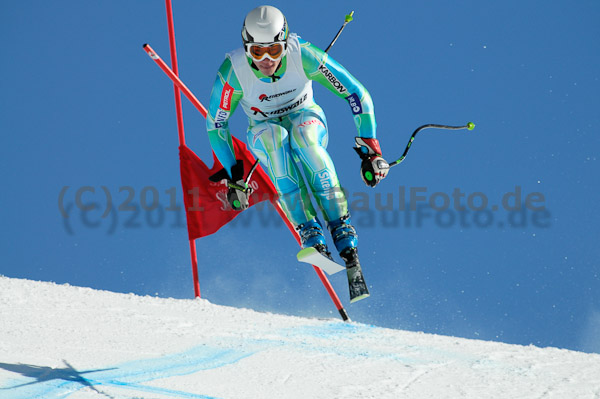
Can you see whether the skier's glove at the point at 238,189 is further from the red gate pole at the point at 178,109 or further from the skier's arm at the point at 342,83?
the red gate pole at the point at 178,109

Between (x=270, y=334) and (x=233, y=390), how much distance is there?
1.67 meters

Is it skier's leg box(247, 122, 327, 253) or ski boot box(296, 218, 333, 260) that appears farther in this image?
skier's leg box(247, 122, 327, 253)

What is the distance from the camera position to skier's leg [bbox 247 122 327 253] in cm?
551

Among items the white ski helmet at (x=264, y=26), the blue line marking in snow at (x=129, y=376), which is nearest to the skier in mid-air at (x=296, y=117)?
the white ski helmet at (x=264, y=26)

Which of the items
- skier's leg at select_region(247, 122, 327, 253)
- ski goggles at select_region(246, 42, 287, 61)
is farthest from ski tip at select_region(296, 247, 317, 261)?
ski goggles at select_region(246, 42, 287, 61)

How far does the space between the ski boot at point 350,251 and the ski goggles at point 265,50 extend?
1.35 m

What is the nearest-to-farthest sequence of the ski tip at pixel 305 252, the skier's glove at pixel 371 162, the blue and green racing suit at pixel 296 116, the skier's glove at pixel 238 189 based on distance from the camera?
the ski tip at pixel 305 252 < the skier's glove at pixel 371 162 < the blue and green racing suit at pixel 296 116 < the skier's glove at pixel 238 189

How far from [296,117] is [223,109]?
62 cm

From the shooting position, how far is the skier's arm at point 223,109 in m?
5.66

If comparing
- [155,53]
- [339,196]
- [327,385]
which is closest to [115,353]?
[327,385]

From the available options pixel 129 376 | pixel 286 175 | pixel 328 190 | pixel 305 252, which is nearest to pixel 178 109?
pixel 286 175

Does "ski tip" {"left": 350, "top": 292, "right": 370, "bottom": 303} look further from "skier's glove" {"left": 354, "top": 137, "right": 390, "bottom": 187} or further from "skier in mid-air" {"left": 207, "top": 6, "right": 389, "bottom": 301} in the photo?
"skier's glove" {"left": 354, "top": 137, "right": 390, "bottom": 187}

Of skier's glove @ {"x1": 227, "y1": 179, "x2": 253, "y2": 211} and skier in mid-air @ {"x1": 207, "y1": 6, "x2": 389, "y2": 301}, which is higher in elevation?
skier in mid-air @ {"x1": 207, "y1": 6, "x2": 389, "y2": 301}

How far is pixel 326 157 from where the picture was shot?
5.52m
